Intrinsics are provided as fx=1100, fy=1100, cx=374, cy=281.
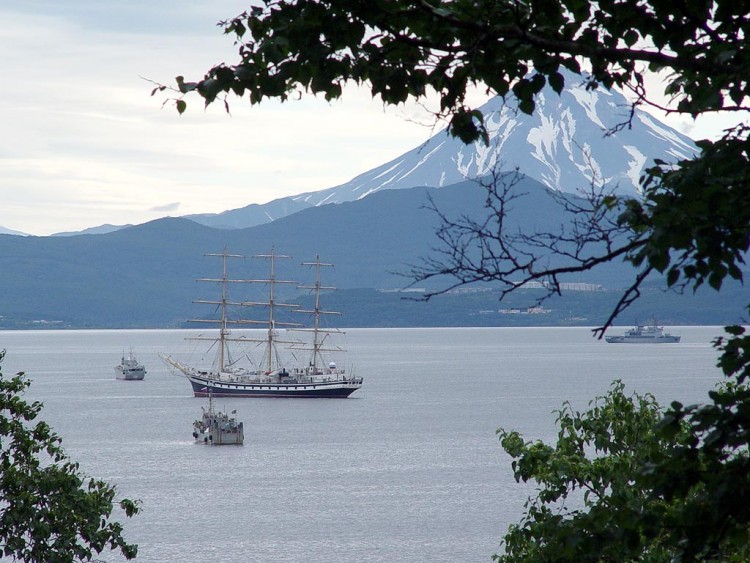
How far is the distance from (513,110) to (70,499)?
13.7 m

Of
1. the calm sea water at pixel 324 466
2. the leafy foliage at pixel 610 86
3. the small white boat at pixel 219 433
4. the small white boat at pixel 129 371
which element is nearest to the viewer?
the leafy foliage at pixel 610 86

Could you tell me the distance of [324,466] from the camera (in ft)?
241

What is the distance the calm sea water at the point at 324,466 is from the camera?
50.3 meters

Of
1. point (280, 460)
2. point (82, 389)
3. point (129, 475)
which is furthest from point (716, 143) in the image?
point (82, 389)

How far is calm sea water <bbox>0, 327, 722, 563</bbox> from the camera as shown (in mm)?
50281

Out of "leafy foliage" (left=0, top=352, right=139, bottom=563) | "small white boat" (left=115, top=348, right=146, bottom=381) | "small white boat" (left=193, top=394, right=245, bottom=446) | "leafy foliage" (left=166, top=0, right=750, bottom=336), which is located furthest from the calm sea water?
"leafy foliage" (left=166, top=0, right=750, bottom=336)

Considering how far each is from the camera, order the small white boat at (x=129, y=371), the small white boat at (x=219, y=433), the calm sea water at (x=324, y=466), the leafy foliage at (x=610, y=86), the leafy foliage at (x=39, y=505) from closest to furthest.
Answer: the leafy foliage at (x=610, y=86) → the leafy foliage at (x=39, y=505) → the calm sea water at (x=324, y=466) → the small white boat at (x=219, y=433) → the small white boat at (x=129, y=371)

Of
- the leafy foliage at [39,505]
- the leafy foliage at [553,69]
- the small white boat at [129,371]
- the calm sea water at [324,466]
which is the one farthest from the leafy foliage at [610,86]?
the small white boat at [129,371]

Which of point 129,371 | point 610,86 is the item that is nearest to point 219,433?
point 610,86

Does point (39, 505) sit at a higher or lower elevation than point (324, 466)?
higher

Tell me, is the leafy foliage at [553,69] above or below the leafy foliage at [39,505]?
above

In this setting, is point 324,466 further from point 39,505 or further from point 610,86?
point 610,86

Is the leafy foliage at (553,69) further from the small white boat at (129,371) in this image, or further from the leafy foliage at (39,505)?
the small white boat at (129,371)

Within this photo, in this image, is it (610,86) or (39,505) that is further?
(39,505)
